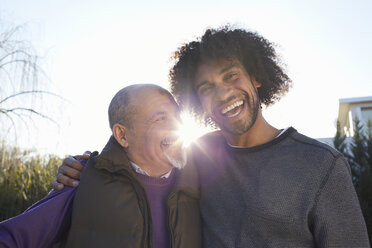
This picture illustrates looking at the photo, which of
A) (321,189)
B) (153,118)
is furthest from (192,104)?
(321,189)

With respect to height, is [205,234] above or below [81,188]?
below

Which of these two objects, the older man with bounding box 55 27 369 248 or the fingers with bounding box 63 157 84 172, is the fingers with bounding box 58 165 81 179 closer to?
the fingers with bounding box 63 157 84 172

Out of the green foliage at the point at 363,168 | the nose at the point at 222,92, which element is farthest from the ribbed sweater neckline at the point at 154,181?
the green foliage at the point at 363,168

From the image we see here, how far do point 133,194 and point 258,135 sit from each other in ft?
3.19

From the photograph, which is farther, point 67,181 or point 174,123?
point 174,123

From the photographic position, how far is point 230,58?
2840mm

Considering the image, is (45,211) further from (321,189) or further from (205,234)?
(321,189)

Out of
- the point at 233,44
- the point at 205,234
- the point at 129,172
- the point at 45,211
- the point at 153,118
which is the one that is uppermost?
the point at 233,44

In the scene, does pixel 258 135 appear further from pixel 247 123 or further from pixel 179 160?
pixel 179 160

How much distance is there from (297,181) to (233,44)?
4.63ft

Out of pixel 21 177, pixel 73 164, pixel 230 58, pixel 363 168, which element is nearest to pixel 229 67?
pixel 230 58

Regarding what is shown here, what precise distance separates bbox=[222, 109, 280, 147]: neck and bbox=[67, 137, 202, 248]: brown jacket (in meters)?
0.51

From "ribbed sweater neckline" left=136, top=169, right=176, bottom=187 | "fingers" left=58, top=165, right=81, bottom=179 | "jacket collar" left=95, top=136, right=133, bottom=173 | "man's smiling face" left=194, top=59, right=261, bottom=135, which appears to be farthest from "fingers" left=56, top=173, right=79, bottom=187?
"man's smiling face" left=194, top=59, right=261, bottom=135

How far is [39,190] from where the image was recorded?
254 inches
